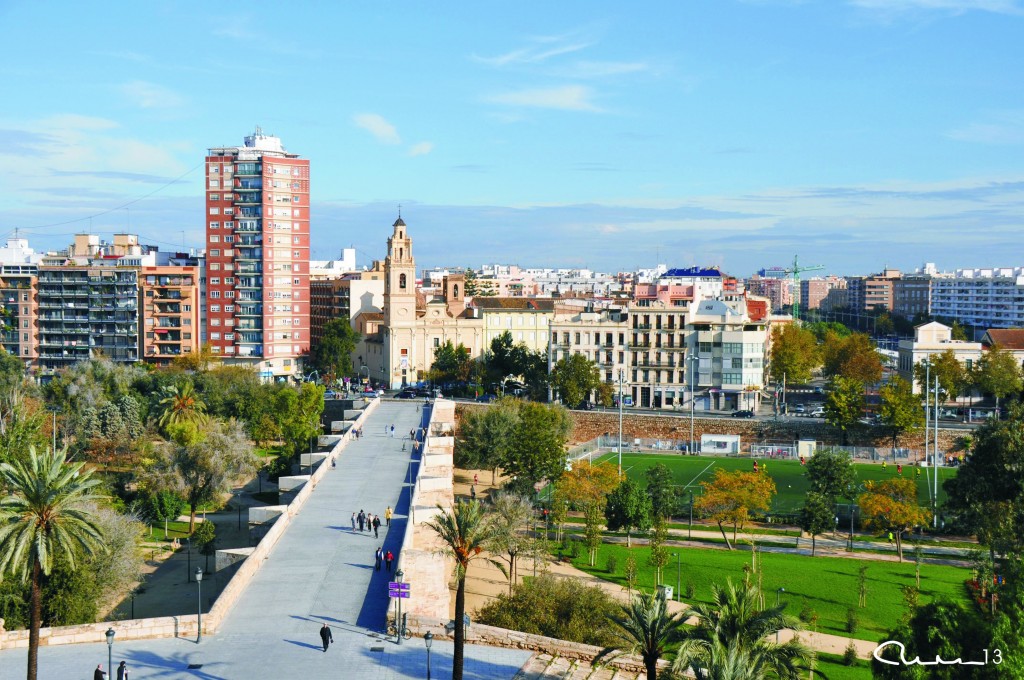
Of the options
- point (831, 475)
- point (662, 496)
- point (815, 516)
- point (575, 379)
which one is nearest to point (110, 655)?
point (662, 496)

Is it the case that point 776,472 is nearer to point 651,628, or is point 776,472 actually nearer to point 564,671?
point 564,671

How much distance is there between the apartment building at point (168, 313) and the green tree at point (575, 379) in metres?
32.7

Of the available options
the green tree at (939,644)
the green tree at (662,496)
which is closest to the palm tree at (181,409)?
the green tree at (662,496)

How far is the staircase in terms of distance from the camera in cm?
2294

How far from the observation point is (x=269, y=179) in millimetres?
88188

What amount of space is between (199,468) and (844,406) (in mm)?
38628

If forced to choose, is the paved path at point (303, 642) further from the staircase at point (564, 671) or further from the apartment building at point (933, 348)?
the apartment building at point (933, 348)

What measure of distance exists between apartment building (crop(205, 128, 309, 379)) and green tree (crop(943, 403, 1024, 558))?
59236 millimetres

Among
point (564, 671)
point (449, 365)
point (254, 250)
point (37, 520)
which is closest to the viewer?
point (37, 520)

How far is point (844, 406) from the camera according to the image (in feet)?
216

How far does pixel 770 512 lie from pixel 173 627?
3148cm

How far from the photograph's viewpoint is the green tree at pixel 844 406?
6581cm

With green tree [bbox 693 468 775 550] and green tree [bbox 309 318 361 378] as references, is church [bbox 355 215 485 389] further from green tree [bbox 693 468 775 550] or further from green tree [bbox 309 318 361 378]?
green tree [bbox 693 468 775 550]

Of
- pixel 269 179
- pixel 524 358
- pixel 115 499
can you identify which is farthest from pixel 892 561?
pixel 269 179
